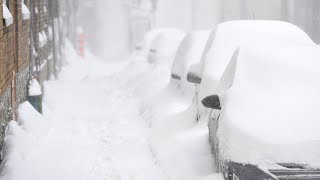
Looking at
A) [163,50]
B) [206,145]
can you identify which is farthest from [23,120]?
[163,50]

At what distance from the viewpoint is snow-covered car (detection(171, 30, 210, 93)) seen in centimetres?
990

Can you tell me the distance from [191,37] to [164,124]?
2.59 m

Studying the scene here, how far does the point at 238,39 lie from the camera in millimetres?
7199

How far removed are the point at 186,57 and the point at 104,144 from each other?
8.78 ft

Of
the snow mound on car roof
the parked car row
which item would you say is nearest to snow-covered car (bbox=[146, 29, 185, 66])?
the parked car row

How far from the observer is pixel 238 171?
14.3 feet

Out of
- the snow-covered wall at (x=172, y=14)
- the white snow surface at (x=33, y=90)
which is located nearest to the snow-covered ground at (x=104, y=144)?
the white snow surface at (x=33, y=90)

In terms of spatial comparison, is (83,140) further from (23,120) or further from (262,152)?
(262,152)

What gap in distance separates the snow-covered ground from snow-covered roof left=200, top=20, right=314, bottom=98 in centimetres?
80

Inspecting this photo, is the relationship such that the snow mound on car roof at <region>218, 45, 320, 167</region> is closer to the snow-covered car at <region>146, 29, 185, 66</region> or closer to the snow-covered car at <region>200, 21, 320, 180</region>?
the snow-covered car at <region>200, 21, 320, 180</region>

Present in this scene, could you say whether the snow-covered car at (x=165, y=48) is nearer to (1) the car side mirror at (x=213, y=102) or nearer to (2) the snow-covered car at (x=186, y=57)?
(2) the snow-covered car at (x=186, y=57)

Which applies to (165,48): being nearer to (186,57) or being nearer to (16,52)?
(186,57)

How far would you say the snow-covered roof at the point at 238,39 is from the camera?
6.41 metres

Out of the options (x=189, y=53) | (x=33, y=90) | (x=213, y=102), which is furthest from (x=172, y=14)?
(x=213, y=102)
